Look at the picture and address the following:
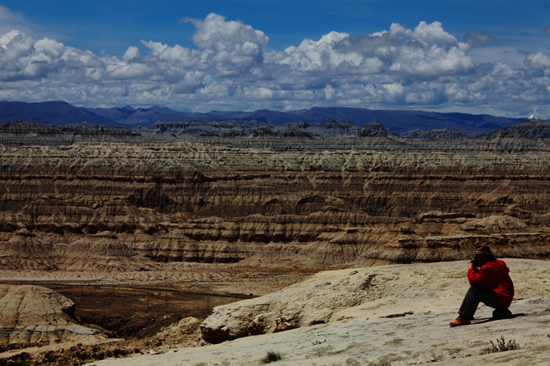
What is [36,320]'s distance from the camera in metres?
46.3

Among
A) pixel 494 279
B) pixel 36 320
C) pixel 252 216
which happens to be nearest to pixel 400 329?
pixel 494 279

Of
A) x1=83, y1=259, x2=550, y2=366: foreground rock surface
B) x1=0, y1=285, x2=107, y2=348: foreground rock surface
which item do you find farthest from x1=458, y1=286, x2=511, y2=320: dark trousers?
x1=0, y1=285, x2=107, y2=348: foreground rock surface

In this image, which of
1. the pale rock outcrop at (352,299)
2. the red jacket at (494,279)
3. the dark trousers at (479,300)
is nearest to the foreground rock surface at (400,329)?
the pale rock outcrop at (352,299)

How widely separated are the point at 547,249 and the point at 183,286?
37737 mm

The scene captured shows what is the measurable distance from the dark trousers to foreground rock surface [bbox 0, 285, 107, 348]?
3089 centimetres

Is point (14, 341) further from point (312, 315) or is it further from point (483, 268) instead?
point (483, 268)

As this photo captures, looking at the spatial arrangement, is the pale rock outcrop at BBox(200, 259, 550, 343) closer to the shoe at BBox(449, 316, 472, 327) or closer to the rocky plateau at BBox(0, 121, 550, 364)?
the rocky plateau at BBox(0, 121, 550, 364)

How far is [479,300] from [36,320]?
36654mm

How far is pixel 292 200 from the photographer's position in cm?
12825

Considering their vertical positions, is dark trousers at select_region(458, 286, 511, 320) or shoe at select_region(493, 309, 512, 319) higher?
dark trousers at select_region(458, 286, 511, 320)

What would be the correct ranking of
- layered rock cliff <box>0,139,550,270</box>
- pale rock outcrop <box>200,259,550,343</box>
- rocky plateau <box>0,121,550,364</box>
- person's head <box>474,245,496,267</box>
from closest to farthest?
person's head <box>474,245,496,267</box> < pale rock outcrop <box>200,259,550,343</box> < rocky plateau <box>0,121,550,364</box> < layered rock cliff <box>0,139,550,270</box>

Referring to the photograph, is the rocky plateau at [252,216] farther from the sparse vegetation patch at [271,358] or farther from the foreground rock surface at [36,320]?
the sparse vegetation patch at [271,358]

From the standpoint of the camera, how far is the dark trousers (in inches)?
659

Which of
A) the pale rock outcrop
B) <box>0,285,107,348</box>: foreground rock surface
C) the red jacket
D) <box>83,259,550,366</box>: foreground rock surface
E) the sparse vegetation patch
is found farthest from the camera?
<box>0,285,107,348</box>: foreground rock surface
